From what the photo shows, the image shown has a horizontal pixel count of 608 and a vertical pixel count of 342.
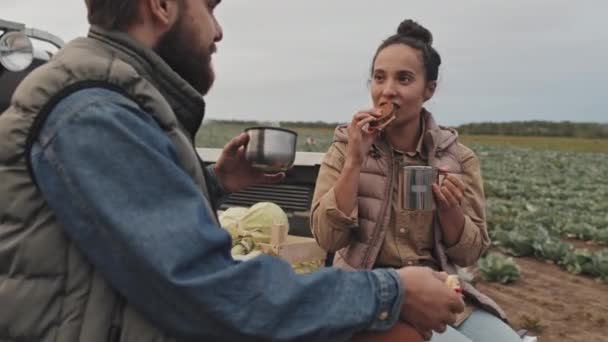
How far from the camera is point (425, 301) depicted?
1.52m

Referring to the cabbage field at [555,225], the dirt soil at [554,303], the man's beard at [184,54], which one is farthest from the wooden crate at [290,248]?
the cabbage field at [555,225]

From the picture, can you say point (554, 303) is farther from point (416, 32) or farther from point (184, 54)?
point (184, 54)

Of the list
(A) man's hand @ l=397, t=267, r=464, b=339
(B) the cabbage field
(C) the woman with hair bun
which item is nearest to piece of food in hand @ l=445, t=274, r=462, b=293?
(A) man's hand @ l=397, t=267, r=464, b=339

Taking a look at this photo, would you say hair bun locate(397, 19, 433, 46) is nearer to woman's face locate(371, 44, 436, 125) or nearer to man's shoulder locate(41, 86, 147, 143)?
woman's face locate(371, 44, 436, 125)

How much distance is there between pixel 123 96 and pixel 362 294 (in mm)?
681

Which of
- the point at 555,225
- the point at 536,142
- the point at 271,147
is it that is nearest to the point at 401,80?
the point at 271,147

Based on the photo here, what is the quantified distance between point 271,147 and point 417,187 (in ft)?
2.00

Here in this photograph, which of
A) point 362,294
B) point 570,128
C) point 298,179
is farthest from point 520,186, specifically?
point 570,128

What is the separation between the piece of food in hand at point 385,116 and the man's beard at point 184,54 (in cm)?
96

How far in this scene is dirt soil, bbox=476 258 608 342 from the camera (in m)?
4.89

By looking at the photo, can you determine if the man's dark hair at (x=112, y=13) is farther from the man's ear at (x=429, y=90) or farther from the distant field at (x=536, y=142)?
the distant field at (x=536, y=142)

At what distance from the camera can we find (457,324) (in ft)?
7.82

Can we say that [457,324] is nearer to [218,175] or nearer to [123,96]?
[218,175]

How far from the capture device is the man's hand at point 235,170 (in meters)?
2.25
